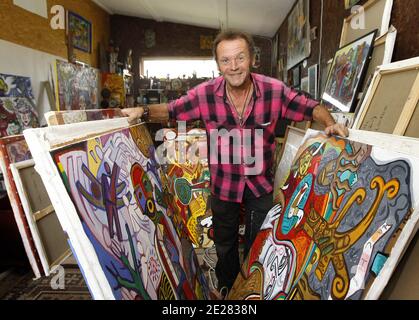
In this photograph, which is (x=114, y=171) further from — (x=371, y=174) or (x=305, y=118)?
(x=305, y=118)

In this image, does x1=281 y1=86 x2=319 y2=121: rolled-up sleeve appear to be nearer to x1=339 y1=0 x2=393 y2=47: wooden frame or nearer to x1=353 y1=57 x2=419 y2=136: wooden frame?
x1=353 y1=57 x2=419 y2=136: wooden frame

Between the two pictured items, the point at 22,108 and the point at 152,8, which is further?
the point at 152,8

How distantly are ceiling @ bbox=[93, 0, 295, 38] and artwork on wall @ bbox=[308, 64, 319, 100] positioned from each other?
1.39 meters

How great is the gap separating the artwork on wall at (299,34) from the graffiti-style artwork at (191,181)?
1.54m

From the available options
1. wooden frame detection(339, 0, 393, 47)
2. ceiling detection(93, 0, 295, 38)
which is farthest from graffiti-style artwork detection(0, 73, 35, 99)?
wooden frame detection(339, 0, 393, 47)

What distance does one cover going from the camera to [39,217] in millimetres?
1636

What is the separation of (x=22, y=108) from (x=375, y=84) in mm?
3299

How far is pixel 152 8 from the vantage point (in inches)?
240

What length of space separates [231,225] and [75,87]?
3925 mm

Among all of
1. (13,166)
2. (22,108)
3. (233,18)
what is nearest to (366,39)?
(13,166)

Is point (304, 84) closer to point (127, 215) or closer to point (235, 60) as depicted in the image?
point (235, 60)

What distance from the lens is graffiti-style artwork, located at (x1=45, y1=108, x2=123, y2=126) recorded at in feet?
3.61

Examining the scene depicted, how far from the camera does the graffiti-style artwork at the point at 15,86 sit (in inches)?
134

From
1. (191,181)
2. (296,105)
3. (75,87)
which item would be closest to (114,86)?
(75,87)
